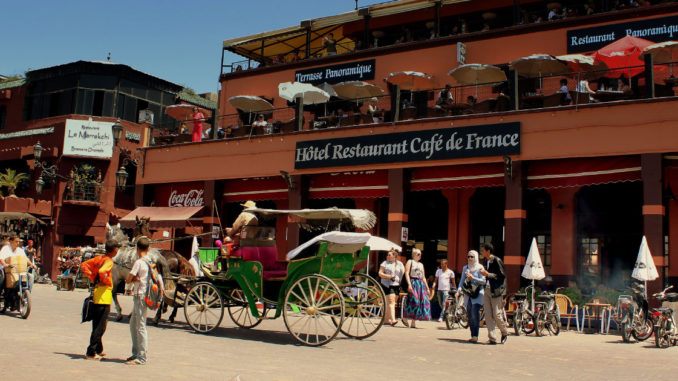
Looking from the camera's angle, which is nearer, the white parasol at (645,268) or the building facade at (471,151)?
the white parasol at (645,268)

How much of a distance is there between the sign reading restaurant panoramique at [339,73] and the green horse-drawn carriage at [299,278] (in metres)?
13.2

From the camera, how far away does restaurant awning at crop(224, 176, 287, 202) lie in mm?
23969

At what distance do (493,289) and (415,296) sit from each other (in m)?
3.92

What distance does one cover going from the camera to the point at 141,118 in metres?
34.4

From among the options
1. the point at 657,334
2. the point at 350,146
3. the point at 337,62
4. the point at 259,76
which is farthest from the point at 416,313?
the point at 259,76

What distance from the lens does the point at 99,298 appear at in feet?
29.3

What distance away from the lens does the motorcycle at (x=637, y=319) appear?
1384cm

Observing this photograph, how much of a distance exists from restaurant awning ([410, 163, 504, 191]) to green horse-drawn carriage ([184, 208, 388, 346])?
297 inches

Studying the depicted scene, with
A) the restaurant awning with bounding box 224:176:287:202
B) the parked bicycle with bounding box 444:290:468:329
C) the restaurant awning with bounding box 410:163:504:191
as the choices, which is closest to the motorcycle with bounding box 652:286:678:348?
the parked bicycle with bounding box 444:290:468:329

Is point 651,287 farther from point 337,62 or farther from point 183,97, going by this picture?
point 183,97

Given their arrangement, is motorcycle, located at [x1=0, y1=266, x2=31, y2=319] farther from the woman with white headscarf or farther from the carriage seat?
the woman with white headscarf

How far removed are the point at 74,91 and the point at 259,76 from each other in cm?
1223

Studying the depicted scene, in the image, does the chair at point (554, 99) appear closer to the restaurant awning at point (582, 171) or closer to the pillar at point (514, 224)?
the restaurant awning at point (582, 171)

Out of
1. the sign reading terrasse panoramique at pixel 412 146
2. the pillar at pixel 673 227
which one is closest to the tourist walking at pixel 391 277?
the sign reading terrasse panoramique at pixel 412 146
